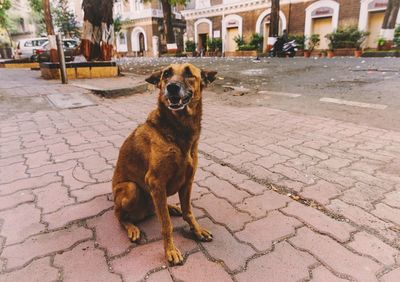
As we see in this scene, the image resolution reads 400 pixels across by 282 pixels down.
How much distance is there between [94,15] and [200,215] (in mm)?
10496

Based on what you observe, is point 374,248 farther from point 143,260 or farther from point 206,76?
point 206,76

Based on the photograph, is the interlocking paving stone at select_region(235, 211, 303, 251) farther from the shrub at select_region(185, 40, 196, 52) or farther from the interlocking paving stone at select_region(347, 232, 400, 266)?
the shrub at select_region(185, 40, 196, 52)

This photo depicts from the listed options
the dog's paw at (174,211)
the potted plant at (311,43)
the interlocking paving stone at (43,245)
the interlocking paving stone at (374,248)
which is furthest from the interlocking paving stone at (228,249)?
the potted plant at (311,43)

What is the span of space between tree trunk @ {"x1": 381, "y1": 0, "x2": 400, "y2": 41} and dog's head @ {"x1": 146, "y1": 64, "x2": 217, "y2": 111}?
20.6 metres

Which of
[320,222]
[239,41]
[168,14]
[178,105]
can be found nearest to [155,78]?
[178,105]

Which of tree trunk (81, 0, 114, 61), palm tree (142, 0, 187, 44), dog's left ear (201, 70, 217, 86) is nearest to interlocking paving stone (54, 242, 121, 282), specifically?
dog's left ear (201, 70, 217, 86)

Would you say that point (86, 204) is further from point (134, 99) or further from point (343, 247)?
point (134, 99)

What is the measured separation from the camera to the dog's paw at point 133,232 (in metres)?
2.03

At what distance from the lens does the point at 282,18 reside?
84.8 ft

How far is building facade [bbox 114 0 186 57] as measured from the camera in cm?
3666

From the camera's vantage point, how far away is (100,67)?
35.1 feet

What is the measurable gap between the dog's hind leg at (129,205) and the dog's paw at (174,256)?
305 millimetres

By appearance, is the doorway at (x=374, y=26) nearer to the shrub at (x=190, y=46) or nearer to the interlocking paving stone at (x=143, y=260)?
the shrub at (x=190, y=46)

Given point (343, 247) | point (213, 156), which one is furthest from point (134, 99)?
point (343, 247)
